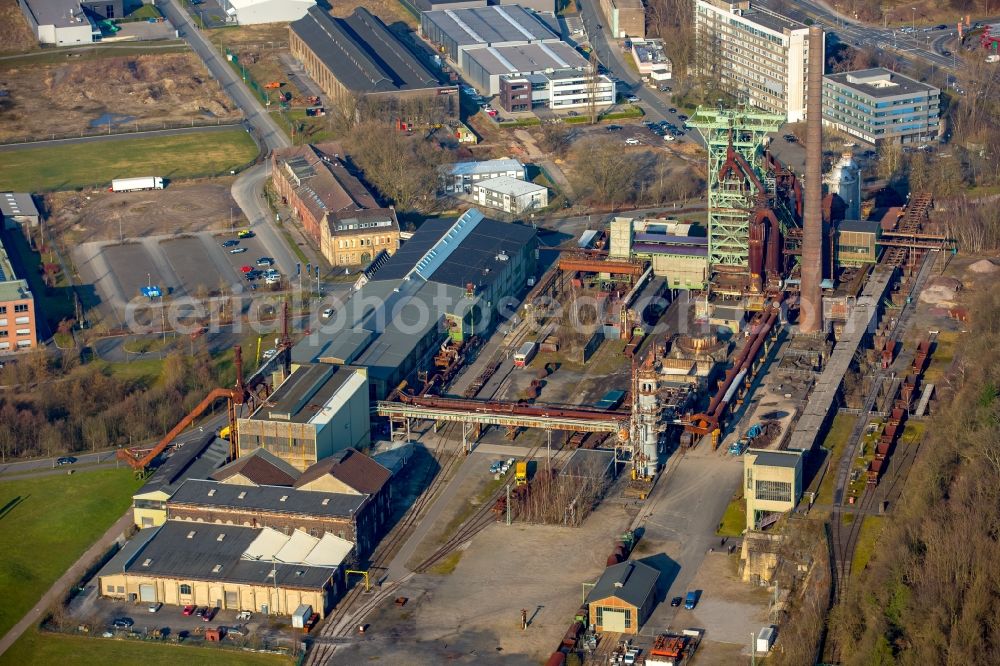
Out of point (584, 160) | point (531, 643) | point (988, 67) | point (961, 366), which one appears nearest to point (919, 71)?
point (988, 67)

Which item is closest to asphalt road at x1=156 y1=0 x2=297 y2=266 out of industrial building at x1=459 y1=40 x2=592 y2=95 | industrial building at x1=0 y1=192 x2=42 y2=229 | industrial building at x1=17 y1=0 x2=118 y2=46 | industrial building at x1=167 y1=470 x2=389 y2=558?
industrial building at x1=17 y1=0 x2=118 y2=46

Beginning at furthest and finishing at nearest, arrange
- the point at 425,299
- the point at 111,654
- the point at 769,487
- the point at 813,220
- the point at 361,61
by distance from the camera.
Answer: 1. the point at 361,61
2. the point at 813,220
3. the point at 425,299
4. the point at 769,487
5. the point at 111,654

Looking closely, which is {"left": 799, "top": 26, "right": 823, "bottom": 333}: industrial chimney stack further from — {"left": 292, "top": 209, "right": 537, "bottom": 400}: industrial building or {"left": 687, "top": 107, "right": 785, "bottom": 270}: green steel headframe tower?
{"left": 292, "top": 209, "right": 537, "bottom": 400}: industrial building

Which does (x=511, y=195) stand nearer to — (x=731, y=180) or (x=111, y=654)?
(x=731, y=180)

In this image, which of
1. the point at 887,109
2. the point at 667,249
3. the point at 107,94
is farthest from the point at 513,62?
the point at 667,249

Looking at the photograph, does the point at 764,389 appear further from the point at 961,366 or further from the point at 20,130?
the point at 20,130

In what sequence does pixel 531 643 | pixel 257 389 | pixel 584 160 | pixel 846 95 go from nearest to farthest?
1. pixel 531 643
2. pixel 257 389
3. pixel 584 160
4. pixel 846 95
